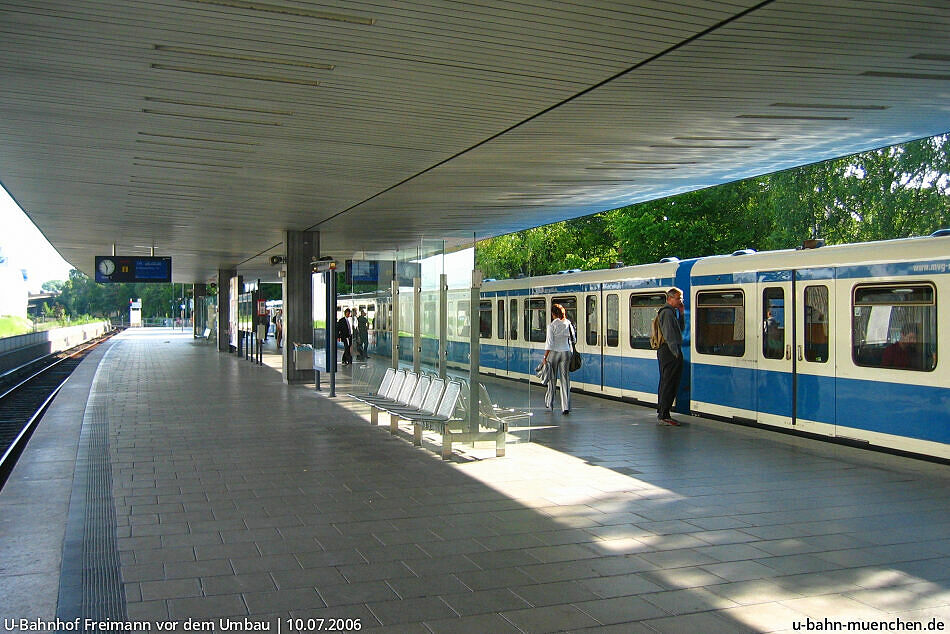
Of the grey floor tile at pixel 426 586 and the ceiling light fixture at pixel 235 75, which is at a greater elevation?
the ceiling light fixture at pixel 235 75

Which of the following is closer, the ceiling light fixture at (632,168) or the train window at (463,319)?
the train window at (463,319)

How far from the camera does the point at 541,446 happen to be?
34.3 ft

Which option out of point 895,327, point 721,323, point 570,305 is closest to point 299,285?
point 570,305

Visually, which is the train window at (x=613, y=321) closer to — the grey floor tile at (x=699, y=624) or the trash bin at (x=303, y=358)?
the trash bin at (x=303, y=358)

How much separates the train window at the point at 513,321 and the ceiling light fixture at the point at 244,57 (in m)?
13.5

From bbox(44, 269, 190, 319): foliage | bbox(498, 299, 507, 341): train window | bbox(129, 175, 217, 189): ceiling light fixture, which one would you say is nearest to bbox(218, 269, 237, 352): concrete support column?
bbox(498, 299, 507, 341): train window

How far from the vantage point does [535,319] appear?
63.2 feet

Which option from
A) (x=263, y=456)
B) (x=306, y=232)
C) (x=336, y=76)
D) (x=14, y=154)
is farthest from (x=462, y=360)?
(x=306, y=232)

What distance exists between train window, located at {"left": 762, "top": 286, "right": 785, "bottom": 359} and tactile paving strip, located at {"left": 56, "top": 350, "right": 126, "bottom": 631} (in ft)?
27.2

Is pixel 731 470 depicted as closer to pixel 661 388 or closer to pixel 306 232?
pixel 661 388

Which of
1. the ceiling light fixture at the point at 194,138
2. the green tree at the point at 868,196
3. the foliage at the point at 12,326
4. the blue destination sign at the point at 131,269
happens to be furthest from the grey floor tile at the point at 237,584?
the foliage at the point at 12,326

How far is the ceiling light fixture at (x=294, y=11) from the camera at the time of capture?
5730mm

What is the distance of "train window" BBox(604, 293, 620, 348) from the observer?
15477 millimetres

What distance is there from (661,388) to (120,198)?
9.97m
